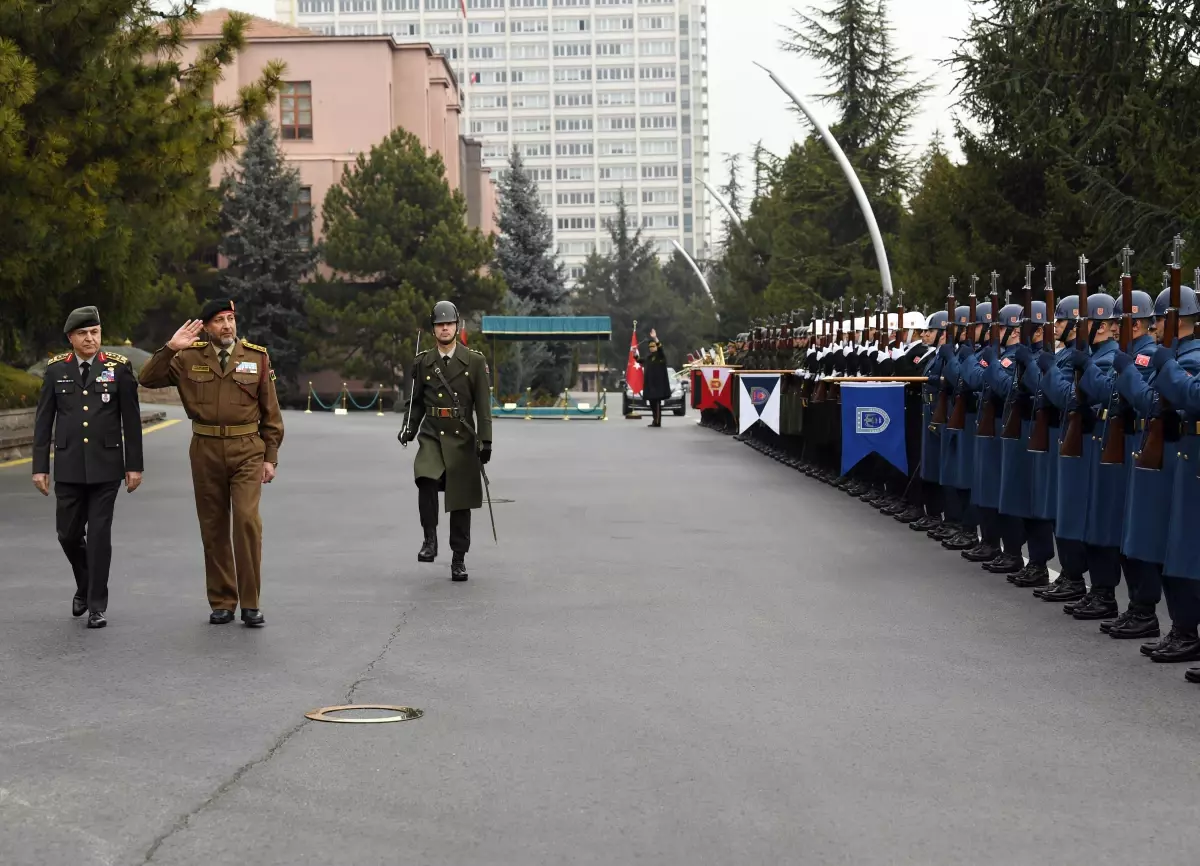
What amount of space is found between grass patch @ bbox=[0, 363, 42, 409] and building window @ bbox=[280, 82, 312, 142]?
131ft

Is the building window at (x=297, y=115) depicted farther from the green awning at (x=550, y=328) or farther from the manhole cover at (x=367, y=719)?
the manhole cover at (x=367, y=719)

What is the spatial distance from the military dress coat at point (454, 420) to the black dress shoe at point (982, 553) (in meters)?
3.66

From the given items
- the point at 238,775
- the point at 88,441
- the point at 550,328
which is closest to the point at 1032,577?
the point at 88,441

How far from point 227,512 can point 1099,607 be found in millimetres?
5019

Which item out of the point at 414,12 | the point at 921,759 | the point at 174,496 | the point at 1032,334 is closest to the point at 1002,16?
the point at 174,496

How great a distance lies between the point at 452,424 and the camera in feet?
42.1

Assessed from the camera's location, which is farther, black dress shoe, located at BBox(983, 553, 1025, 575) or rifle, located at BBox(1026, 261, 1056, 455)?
black dress shoe, located at BBox(983, 553, 1025, 575)

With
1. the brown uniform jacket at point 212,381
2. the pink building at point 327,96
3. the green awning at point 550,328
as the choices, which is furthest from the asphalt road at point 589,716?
the pink building at point 327,96

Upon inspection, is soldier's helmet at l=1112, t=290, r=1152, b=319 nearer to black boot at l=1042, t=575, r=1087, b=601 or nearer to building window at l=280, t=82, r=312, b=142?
black boot at l=1042, t=575, r=1087, b=601

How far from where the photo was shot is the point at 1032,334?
12.0 metres

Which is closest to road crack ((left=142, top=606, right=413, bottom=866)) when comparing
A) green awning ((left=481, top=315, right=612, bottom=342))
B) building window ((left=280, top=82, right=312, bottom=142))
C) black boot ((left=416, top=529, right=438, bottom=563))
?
black boot ((left=416, top=529, right=438, bottom=563))

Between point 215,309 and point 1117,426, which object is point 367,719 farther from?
point 1117,426

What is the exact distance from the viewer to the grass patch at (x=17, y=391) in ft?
85.8

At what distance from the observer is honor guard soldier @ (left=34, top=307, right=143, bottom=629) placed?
10297 millimetres
